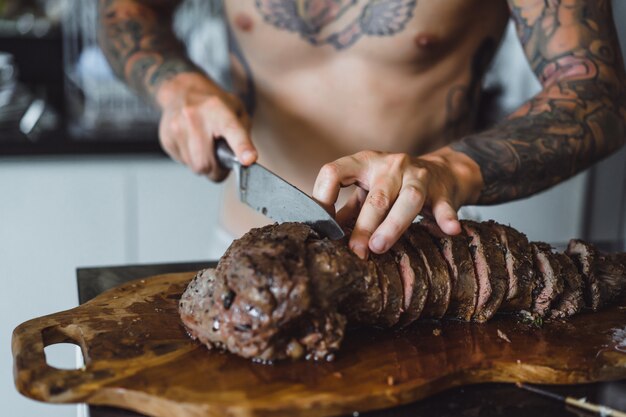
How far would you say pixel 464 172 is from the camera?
1.71 meters

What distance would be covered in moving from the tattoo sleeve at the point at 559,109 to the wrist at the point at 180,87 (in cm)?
78

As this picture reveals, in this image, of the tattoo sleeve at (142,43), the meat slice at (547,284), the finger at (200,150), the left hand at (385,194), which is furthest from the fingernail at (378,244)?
the tattoo sleeve at (142,43)

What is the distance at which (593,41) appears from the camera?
76.8 inches

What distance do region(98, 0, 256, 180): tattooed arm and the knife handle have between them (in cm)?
2

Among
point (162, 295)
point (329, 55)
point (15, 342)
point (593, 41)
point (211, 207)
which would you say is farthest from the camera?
point (211, 207)

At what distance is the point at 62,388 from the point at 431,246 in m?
0.76

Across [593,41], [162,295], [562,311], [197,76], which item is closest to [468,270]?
[562,311]

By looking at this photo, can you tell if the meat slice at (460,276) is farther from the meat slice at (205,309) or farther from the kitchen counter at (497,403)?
the meat slice at (205,309)

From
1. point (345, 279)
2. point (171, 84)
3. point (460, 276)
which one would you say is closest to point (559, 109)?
point (460, 276)

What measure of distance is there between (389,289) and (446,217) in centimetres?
19

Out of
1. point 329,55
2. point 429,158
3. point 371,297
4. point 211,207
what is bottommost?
point 211,207

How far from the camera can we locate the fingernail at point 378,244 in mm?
1430

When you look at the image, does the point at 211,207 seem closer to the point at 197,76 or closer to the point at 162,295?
the point at 197,76

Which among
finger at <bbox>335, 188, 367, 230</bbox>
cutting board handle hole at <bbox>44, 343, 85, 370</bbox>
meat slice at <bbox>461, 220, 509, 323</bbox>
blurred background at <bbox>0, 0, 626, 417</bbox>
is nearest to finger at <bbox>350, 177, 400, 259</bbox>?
finger at <bbox>335, 188, 367, 230</bbox>
